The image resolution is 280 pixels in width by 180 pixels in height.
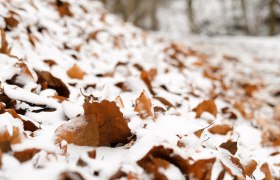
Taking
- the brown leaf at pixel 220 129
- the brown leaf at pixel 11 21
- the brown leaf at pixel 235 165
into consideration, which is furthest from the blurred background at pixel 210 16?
the brown leaf at pixel 235 165

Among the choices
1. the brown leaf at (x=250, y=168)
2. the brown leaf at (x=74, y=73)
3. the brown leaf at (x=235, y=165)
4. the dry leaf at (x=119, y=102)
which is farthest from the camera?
the brown leaf at (x=74, y=73)

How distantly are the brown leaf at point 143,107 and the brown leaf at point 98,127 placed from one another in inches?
5.7

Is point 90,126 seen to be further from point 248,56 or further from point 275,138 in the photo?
point 248,56

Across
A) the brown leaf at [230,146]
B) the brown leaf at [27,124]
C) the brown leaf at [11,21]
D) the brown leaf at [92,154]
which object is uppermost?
the brown leaf at [11,21]

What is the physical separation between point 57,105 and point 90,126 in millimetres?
291

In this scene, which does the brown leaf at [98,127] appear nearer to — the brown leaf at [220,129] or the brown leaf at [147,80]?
the brown leaf at [220,129]

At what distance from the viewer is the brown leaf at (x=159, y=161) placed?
0.88 m

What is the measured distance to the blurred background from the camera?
14188mm

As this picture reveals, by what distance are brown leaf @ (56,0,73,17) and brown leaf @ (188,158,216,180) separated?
242 centimetres

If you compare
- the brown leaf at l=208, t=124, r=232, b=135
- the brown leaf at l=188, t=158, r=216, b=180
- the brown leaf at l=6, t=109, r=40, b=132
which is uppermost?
the brown leaf at l=6, t=109, r=40, b=132

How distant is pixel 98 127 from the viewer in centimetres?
108

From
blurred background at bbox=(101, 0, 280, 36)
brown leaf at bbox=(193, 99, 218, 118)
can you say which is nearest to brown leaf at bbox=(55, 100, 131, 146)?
brown leaf at bbox=(193, 99, 218, 118)

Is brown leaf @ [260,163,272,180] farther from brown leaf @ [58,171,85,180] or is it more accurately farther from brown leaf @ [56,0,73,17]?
brown leaf @ [56,0,73,17]

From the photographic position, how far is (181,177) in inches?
35.6
